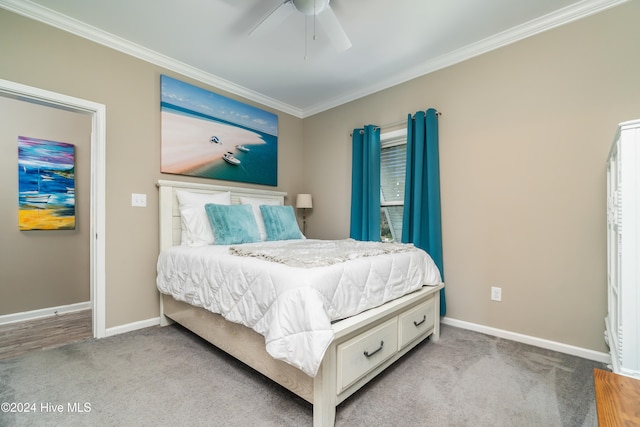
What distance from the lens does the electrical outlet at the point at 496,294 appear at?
240 cm

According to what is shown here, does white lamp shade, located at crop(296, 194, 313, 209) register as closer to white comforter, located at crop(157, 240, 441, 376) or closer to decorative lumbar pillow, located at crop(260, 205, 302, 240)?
decorative lumbar pillow, located at crop(260, 205, 302, 240)

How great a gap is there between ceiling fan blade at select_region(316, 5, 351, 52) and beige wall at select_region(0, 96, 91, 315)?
10.3 ft

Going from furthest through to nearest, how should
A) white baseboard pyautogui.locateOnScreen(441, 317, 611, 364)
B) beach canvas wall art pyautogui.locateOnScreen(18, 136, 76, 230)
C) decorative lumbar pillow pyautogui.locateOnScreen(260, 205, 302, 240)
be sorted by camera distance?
decorative lumbar pillow pyautogui.locateOnScreen(260, 205, 302, 240) < beach canvas wall art pyautogui.locateOnScreen(18, 136, 76, 230) < white baseboard pyautogui.locateOnScreen(441, 317, 611, 364)

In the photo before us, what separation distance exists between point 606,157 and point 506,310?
1378mm

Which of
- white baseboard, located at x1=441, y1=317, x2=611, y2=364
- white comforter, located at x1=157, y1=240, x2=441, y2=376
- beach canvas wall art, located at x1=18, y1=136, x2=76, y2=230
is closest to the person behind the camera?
white comforter, located at x1=157, y1=240, x2=441, y2=376

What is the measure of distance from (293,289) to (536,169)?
2227 millimetres

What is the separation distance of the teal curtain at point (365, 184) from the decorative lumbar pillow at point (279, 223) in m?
0.76

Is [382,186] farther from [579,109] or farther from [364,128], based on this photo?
[579,109]

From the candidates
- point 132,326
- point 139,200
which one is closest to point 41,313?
point 132,326

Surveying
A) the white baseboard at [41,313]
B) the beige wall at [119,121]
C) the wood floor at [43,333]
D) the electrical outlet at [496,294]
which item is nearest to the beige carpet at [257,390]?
the wood floor at [43,333]

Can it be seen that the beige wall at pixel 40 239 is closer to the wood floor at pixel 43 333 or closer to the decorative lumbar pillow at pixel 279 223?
the wood floor at pixel 43 333

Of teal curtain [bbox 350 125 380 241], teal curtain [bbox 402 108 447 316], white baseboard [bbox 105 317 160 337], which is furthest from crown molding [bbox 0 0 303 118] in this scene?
white baseboard [bbox 105 317 160 337]

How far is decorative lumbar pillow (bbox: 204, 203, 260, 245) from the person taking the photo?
8.37ft

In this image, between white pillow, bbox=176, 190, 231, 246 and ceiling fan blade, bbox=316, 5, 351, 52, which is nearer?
ceiling fan blade, bbox=316, 5, 351, 52
